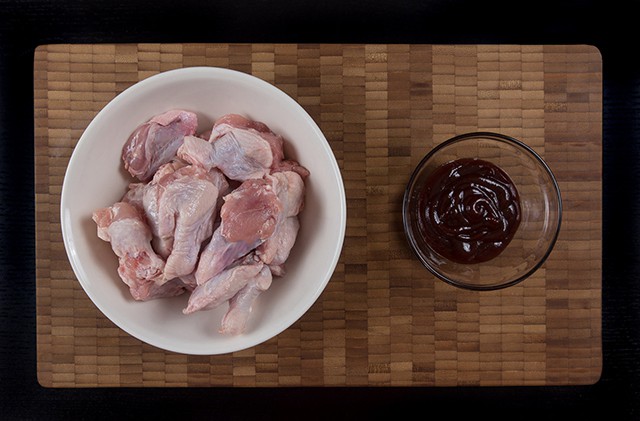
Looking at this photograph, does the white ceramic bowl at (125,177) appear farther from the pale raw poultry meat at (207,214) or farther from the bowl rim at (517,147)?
the bowl rim at (517,147)

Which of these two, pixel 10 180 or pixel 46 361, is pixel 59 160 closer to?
pixel 10 180

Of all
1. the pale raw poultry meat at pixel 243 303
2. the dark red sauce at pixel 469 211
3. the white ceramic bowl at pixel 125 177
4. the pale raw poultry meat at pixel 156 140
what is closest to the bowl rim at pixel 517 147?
the dark red sauce at pixel 469 211

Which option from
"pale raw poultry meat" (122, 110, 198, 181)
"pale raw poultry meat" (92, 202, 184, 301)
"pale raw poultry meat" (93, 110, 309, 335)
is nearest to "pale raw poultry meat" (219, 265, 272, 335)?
"pale raw poultry meat" (93, 110, 309, 335)

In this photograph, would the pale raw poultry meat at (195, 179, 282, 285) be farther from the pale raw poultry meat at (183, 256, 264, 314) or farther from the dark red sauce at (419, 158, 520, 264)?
the dark red sauce at (419, 158, 520, 264)

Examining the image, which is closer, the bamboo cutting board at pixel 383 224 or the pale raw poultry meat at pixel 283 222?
the pale raw poultry meat at pixel 283 222

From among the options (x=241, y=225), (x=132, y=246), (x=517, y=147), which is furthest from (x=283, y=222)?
(x=517, y=147)
